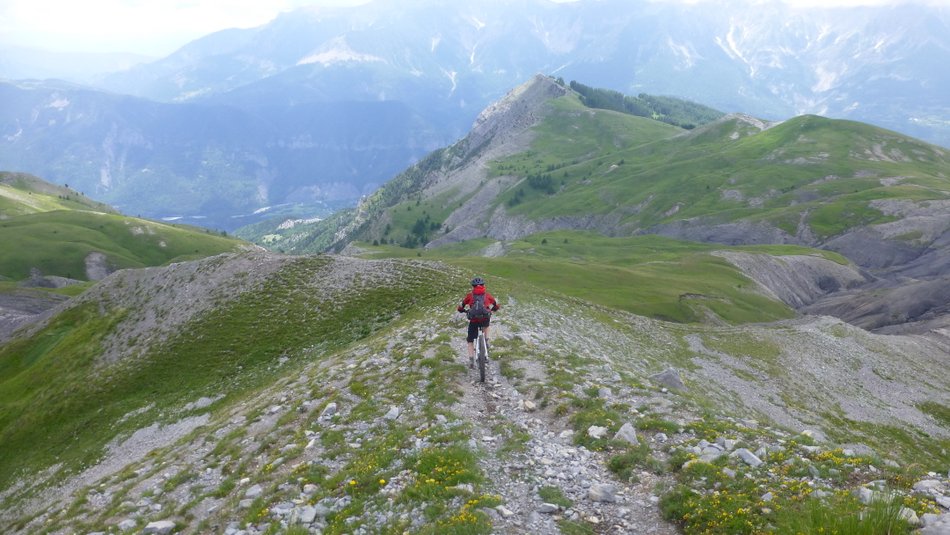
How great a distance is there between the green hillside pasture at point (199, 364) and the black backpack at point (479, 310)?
1495 cm

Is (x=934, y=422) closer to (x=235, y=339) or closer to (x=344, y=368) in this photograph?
(x=344, y=368)

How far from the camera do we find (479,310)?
80.6ft

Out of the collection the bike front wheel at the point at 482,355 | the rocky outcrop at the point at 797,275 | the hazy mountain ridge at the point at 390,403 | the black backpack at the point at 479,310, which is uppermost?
the black backpack at the point at 479,310

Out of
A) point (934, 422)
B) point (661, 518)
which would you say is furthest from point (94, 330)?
point (934, 422)

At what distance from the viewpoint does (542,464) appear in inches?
625

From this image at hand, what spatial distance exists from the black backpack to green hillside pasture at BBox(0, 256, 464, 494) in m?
14.9

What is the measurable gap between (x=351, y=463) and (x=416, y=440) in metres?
2.23

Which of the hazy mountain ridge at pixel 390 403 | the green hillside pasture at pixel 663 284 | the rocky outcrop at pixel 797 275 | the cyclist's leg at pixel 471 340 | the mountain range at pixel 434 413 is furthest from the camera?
the rocky outcrop at pixel 797 275

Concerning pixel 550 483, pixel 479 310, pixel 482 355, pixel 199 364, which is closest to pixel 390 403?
pixel 482 355

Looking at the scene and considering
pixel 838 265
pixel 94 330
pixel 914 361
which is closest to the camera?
pixel 94 330

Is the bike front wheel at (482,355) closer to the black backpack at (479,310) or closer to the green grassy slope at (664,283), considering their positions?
the black backpack at (479,310)

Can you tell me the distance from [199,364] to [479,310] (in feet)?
99.0

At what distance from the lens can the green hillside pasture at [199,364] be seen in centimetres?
3866

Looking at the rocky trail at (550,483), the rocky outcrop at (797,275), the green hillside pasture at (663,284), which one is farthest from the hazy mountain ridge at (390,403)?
the rocky outcrop at (797,275)
